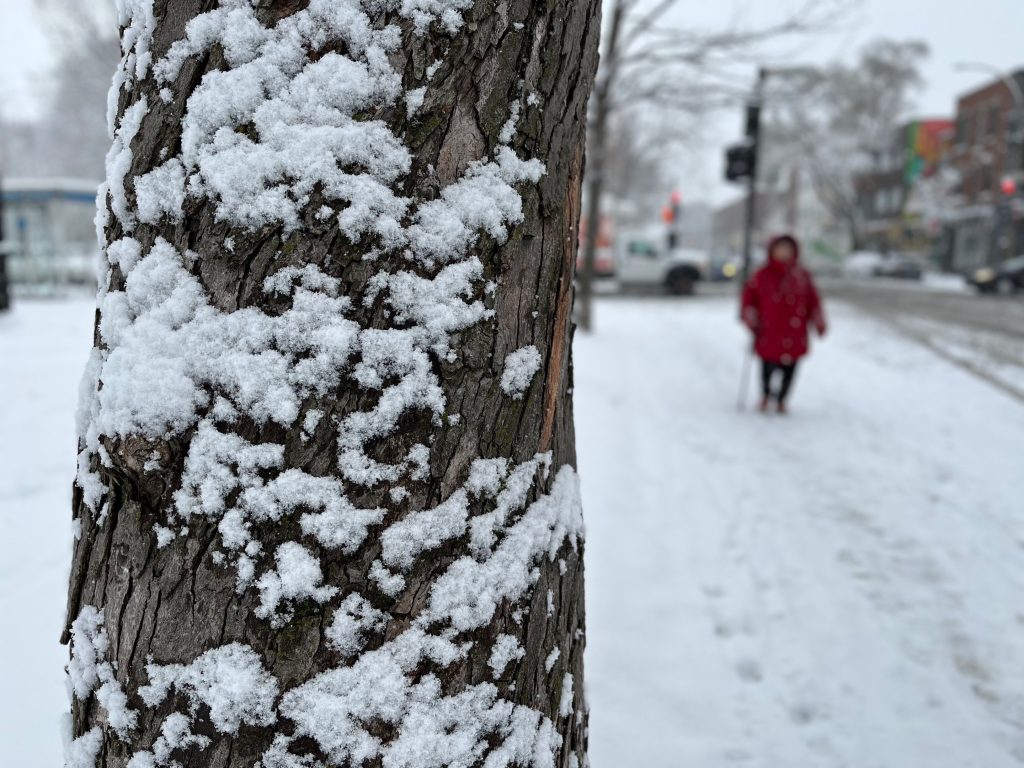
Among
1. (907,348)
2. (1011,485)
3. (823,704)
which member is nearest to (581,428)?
(1011,485)

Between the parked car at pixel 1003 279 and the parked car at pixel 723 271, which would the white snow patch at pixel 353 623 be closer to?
the parked car at pixel 723 271

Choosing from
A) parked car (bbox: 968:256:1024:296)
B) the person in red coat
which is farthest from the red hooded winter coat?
parked car (bbox: 968:256:1024:296)

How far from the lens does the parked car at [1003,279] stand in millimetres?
24641

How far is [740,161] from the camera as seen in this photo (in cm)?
1269

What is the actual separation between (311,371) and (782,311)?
6607mm

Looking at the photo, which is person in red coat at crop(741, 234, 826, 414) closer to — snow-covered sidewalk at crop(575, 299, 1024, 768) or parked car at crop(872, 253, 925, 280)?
snow-covered sidewalk at crop(575, 299, 1024, 768)

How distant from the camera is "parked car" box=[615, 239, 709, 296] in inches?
884

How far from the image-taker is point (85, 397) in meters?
1.26

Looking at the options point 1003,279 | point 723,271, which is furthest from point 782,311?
point 723,271

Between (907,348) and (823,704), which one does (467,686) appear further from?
(907,348)

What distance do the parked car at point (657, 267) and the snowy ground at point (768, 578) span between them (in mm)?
14974

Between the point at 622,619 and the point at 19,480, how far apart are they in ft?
11.4

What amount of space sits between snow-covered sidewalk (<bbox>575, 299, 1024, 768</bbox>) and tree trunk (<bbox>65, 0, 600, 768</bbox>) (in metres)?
1.55

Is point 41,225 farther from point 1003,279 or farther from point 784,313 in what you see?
point 1003,279
